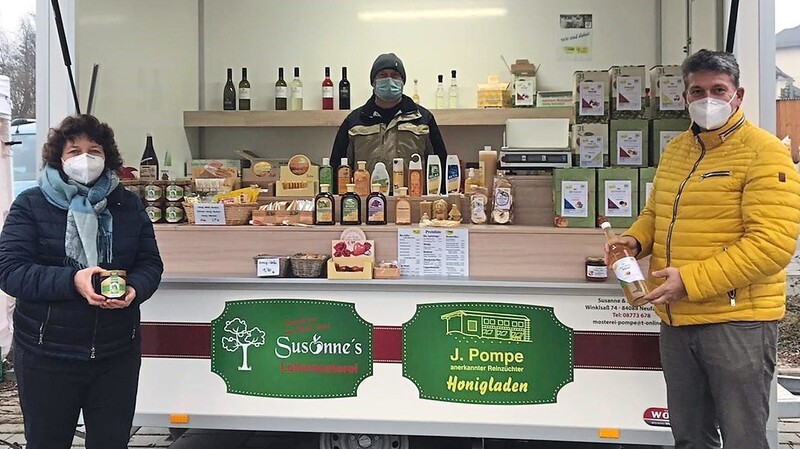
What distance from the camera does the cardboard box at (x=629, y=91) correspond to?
330cm

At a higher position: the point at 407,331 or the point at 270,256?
the point at 270,256

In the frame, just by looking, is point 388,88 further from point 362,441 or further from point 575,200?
point 362,441

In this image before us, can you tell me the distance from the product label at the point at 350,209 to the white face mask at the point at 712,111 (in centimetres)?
147

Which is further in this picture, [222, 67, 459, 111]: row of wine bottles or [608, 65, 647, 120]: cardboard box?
[222, 67, 459, 111]: row of wine bottles

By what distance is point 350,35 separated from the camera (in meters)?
5.71

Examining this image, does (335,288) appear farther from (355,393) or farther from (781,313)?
(781,313)

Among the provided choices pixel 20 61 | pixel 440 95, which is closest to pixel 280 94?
pixel 440 95

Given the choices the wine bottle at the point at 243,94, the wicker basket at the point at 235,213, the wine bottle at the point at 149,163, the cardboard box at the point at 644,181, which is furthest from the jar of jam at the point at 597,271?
the wine bottle at the point at 243,94

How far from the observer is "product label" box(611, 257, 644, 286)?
7.65ft

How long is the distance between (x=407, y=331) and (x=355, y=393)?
0.33m

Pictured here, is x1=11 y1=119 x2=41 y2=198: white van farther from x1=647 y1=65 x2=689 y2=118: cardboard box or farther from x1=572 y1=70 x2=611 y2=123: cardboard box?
x1=647 y1=65 x2=689 y2=118: cardboard box

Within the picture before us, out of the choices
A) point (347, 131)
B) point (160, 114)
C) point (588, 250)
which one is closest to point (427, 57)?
point (347, 131)

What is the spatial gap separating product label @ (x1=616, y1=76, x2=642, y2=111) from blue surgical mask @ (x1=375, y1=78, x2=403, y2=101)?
1325mm

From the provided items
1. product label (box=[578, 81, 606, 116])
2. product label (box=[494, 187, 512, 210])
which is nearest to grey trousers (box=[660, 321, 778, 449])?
product label (box=[494, 187, 512, 210])
